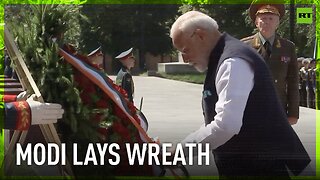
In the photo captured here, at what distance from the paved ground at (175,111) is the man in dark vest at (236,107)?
0.54 feet

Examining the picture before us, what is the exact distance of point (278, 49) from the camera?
293 cm

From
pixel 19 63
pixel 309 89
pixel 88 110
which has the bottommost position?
pixel 309 89

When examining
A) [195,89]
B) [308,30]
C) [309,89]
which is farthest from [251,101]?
[309,89]

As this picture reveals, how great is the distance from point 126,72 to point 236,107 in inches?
29.4

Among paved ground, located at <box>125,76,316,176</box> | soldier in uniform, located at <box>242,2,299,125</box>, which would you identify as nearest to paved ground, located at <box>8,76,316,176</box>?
paved ground, located at <box>125,76,316,176</box>

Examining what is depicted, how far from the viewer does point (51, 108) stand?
7.44ft

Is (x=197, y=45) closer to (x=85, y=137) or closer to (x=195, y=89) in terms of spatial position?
(x=195, y=89)

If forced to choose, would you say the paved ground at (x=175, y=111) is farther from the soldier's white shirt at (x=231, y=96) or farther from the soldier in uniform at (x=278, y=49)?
the soldier's white shirt at (x=231, y=96)

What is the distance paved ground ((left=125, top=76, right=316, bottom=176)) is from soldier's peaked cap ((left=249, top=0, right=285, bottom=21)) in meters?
0.47

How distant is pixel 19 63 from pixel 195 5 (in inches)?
31.9

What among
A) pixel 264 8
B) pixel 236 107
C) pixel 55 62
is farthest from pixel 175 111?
pixel 236 107

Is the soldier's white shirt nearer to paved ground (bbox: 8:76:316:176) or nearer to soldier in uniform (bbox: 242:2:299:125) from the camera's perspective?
paved ground (bbox: 8:76:316:176)

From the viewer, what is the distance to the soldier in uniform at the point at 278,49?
2799mm

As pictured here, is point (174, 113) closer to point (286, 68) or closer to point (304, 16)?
point (286, 68)
